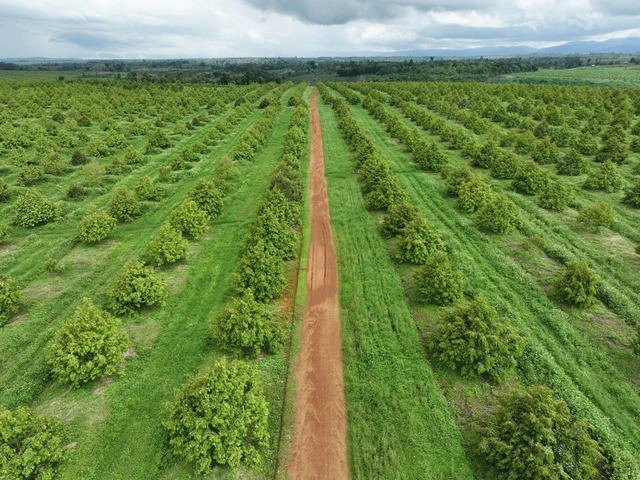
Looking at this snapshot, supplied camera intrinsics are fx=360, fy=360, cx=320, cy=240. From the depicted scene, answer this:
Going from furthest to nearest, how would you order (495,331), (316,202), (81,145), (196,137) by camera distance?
(196,137)
(81,145)
(316,202)
(495,331)

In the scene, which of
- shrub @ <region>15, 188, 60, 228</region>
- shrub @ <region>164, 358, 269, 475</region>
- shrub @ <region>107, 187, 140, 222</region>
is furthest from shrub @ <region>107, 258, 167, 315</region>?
shrub @ <region>15, 188, 60, 228</region>

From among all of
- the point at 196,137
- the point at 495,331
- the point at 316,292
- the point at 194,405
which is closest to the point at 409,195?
the point at 316,292

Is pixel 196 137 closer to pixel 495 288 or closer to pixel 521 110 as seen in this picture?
pixel 495 288

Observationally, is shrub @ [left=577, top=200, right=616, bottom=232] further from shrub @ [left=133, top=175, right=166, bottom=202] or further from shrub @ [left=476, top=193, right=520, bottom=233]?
shrub @ [left=133, top=175, right=166, bottom=202]

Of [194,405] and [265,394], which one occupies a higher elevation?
[194,405]

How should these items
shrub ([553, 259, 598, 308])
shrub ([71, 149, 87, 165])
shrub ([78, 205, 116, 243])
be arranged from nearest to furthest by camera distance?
shrub ([553, 259, 598, 308]) < shrub ([78, 205, 116, 243]) < shrub ([71, 149, 87, 165])

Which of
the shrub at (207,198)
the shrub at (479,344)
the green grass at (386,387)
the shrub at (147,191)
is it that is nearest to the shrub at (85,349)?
the green grass at (386,387)

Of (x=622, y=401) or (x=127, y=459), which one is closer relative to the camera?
(x=127, y=459)
